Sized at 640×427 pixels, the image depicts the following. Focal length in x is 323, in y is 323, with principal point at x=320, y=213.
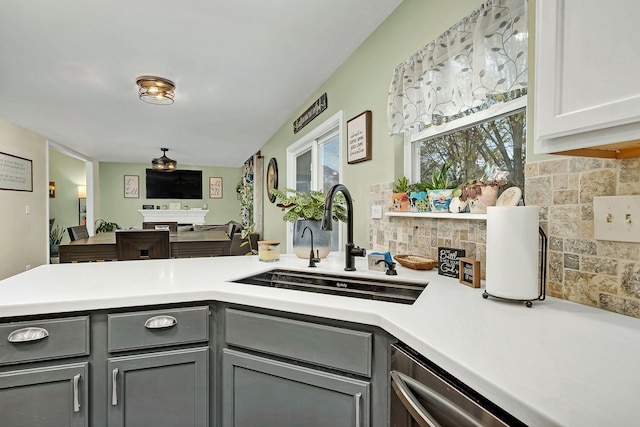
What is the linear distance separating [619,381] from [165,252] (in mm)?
3504

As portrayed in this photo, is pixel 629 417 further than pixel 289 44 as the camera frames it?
No

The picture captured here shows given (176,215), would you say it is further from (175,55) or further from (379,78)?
(379,78)

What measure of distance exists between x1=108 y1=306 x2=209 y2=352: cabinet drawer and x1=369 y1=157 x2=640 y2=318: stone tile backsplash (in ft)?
4.08

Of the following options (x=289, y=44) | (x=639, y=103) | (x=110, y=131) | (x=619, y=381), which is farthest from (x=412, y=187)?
(x=110, y=131)

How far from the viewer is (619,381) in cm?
56

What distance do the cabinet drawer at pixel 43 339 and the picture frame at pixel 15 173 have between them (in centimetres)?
441

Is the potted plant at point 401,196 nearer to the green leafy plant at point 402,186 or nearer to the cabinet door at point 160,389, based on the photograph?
the green leafy plant at point 402,186

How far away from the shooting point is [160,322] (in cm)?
117

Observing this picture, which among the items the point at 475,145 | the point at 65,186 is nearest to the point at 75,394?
the point at 475,145

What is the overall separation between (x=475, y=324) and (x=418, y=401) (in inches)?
9.7

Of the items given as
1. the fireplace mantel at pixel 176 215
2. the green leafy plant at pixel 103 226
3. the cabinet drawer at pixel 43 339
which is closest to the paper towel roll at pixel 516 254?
the cabinet drawer at pixel 43 339

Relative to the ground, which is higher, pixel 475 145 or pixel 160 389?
pixel 475 145

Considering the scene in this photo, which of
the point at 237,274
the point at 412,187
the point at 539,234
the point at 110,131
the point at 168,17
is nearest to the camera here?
the point at 539,234

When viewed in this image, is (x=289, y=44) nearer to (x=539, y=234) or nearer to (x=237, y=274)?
(x=237, y=274)
